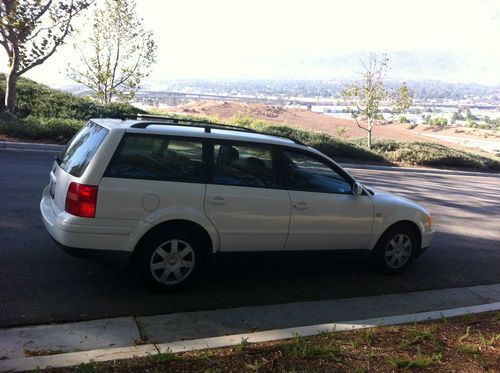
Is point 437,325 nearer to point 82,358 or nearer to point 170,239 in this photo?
point 170,239

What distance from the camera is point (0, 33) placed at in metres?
15.7

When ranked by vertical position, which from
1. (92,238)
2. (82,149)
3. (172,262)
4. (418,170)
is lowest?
(418,170)

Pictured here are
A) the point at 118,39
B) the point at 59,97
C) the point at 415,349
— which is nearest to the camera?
the point at 415,349

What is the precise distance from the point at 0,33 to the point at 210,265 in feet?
46.1

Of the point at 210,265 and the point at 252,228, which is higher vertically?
the point at 252,228

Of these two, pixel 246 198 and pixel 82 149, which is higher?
pixel 82 149

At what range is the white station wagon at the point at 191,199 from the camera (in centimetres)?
451

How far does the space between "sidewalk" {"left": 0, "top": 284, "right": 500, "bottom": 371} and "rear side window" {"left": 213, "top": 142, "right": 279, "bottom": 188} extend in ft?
4.05

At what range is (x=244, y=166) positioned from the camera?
513 cm

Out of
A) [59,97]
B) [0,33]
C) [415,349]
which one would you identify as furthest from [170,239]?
[59,97]

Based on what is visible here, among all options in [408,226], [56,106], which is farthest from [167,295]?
[56,106]

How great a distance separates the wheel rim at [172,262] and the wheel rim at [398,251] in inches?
97.9

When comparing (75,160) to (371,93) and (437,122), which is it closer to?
(371,93)

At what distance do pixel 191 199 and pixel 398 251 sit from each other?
2777mm
